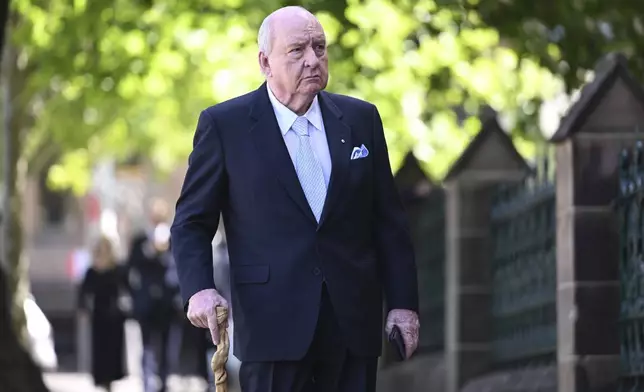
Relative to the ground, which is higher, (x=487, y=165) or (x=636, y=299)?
(x=487, y=165)

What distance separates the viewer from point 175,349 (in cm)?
1833

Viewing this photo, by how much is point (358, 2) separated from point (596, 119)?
4790mm

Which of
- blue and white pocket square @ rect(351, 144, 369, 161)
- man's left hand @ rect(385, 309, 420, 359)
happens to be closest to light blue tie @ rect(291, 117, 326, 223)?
blue and white pocket square @ rect(351, 144, 369, 161)

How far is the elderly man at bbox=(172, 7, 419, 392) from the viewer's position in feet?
19.6

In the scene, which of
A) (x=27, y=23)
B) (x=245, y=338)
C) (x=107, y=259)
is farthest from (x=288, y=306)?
(x=107, y=259)

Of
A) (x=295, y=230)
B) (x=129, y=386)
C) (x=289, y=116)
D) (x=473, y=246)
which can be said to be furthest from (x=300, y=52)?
(x=129, y=386)

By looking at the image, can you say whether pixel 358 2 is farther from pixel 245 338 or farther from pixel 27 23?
pixel 245 338

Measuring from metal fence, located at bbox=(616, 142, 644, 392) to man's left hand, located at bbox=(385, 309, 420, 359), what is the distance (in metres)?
2.78

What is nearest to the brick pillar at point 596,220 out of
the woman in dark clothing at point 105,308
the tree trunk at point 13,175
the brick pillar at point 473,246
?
the brick pillar at point 473,246

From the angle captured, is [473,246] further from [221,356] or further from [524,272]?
[221,356]

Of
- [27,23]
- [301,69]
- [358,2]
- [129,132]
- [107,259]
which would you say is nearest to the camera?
[301,69]

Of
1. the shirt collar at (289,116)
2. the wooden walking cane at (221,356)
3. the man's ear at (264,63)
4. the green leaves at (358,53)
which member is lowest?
the wooden walking cane at (221,356)

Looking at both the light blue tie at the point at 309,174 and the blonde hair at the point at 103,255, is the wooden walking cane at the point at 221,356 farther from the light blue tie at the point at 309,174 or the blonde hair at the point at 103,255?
the blonde hair at the point at 103,255

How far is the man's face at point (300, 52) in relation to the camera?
5.97 m
